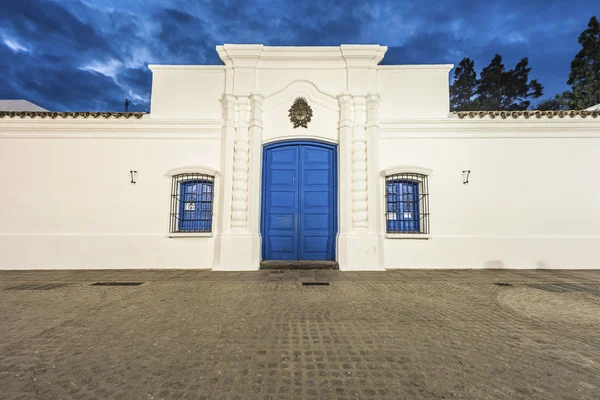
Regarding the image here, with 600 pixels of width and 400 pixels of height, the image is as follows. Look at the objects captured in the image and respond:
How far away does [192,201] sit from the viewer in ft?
24.8

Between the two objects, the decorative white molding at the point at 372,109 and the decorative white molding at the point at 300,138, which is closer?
the decorative white molding at the point at 372,109

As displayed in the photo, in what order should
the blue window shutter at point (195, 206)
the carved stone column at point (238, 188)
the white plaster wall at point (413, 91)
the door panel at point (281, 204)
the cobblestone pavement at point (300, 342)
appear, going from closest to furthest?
the cobblestone pavement at point (300, 342)
the carved stone column at point (238, 188)
the door panel at point (281, 204)
the blue window shutter at point (195, 206)
the white plaster wall at point (413, 91)

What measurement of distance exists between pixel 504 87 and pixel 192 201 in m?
33.1

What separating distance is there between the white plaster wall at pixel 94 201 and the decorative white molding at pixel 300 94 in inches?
73.1

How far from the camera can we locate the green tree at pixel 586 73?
17.6 m

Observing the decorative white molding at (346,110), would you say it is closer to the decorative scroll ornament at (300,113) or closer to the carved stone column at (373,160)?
the carved stone column at (373,160)

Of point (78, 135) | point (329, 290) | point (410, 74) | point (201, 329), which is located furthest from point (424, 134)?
point (78, 135)

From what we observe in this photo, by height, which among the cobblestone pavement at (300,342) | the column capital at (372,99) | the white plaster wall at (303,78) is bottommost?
the cobblestone pavement at (300,342)

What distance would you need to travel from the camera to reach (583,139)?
745 cm

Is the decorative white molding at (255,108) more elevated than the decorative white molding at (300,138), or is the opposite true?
the decorative white molding at (255,108)

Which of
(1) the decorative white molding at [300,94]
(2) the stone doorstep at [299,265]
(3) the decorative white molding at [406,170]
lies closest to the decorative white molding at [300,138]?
→ (1) the decorative white molding at [300,94]

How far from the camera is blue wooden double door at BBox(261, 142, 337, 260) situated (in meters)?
7.37

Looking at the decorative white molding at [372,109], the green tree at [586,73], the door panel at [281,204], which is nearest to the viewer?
the decorative white molding at [372,109]

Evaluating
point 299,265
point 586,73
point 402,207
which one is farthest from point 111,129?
point 586,73
